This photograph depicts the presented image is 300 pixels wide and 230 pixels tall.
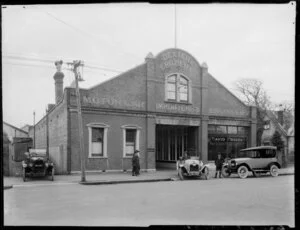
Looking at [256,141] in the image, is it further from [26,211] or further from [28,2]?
[28,2]

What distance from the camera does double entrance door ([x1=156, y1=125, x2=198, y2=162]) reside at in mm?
24000

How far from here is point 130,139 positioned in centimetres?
2161

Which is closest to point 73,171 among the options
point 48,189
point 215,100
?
point 48,189

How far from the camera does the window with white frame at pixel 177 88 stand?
23484 millimetres

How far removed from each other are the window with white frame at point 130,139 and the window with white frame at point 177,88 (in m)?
3.69

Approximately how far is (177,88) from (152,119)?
126 inches

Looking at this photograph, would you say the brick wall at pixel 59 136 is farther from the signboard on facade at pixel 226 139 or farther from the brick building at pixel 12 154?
the signboard on facade at pixel 226 139

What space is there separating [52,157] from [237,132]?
13702mm

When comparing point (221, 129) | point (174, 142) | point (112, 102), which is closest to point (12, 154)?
point (112, 102)

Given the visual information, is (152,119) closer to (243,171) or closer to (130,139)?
(130,139)

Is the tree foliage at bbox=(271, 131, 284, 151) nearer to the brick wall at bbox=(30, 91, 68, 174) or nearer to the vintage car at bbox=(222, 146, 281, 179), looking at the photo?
the vintage car at bbox=(222, 146, 281, 179)

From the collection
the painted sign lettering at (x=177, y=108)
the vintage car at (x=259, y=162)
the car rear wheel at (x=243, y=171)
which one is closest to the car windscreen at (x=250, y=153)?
the vintage car at (x=259, y=162)

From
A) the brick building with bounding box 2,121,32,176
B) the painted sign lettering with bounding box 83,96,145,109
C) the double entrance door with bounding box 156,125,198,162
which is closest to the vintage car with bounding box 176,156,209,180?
the double entrance door with bounding box 156,125,198,162

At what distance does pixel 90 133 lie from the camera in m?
20.0
